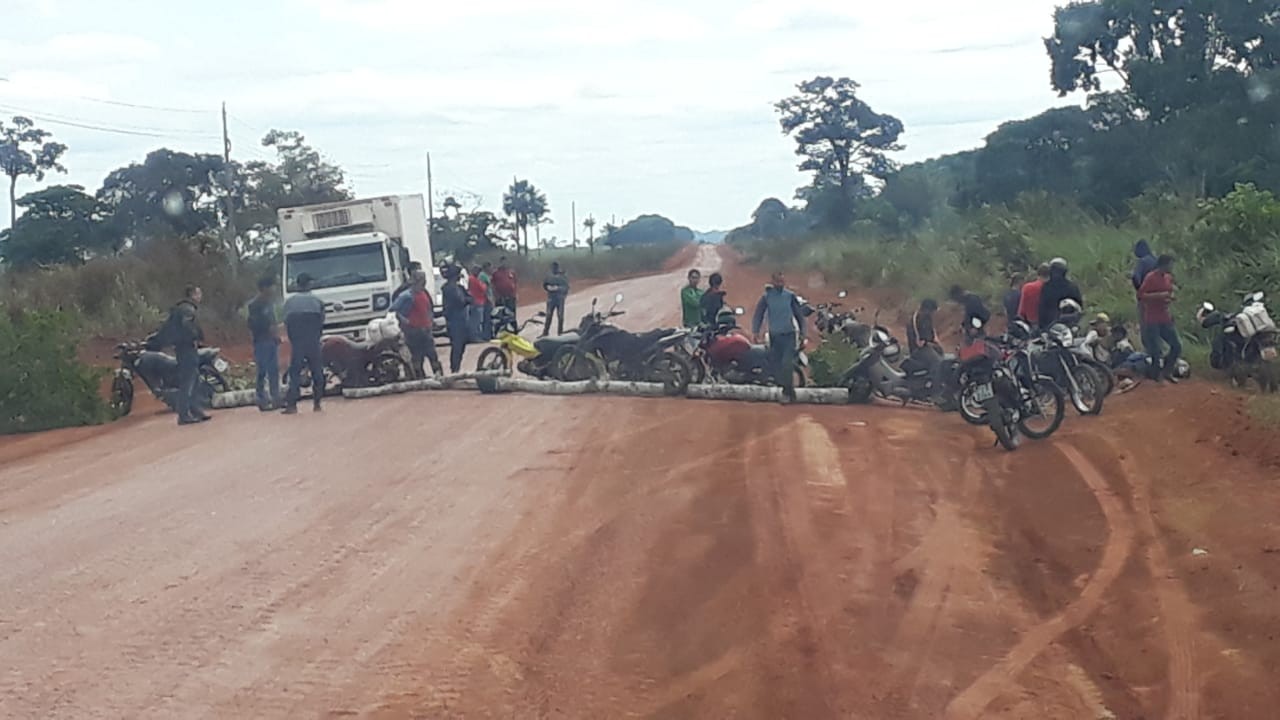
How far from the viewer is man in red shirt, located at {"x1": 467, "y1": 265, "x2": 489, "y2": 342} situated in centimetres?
2438

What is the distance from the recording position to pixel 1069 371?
14992 mm

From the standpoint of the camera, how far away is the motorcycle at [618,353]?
18234 mm

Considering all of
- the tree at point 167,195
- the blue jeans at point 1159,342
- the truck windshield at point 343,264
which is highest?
the tree at point 167,195

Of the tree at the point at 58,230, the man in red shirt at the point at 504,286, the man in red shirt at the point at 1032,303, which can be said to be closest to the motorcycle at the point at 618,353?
the man in red shirt at the point at 1032,303

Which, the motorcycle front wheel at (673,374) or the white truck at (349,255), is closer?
the motorcycle front wheel at (673,374)

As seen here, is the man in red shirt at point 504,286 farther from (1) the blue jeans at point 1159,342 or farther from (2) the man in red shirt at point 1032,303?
(1) the blue jeans at point 1159,342

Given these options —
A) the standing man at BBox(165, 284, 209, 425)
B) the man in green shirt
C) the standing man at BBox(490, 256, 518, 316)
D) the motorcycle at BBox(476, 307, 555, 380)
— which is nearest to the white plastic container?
the man in green shirt

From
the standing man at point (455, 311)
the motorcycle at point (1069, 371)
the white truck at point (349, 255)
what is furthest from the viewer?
the white truck at point (349, 255)

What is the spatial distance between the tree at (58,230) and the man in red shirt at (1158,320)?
39.6 metres

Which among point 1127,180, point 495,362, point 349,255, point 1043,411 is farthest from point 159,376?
point 1127,180

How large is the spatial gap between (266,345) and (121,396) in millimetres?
2801

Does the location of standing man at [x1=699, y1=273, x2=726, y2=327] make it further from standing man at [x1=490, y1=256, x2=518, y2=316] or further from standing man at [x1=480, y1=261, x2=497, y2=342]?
standing man at [x1=490, y1=256, x2=518, y2=316]

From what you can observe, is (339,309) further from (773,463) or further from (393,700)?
(393,700)

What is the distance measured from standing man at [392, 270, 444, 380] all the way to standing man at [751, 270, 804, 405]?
4.84 meters
